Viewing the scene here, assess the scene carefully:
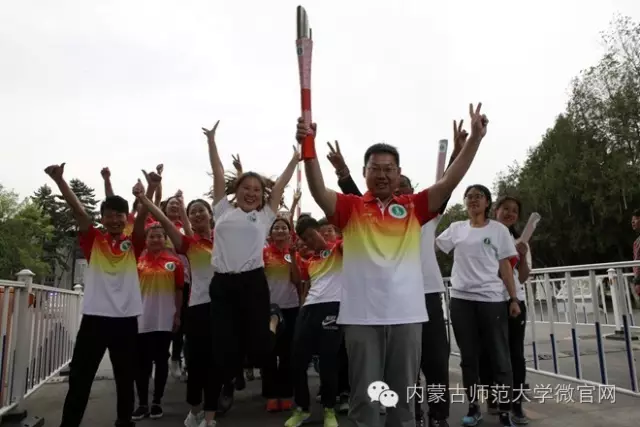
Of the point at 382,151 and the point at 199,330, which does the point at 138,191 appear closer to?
the point at 199,330

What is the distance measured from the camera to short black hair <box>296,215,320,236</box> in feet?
16.1

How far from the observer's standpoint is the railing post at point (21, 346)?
473 cm

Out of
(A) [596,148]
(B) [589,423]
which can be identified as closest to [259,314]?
(B) [589,423]

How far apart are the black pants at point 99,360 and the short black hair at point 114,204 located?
847 mm

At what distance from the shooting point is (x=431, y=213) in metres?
3.03

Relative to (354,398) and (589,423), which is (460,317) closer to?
(589,423)

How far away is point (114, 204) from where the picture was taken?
421cm

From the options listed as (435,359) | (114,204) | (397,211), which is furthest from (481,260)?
(114,204)

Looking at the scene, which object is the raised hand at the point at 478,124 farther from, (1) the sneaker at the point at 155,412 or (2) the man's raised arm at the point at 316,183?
(1) the sneaker at the point at 155,412

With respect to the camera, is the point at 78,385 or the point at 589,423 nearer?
the point at 78,385

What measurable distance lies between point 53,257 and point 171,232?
208 ft

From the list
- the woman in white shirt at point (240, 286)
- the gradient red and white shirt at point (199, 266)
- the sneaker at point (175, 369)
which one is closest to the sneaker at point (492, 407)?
the woman in white shirt at point (240, 286)

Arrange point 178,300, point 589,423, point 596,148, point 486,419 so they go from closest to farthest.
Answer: point 589,423 → point 486,419 → point 178,300 → point 596,148

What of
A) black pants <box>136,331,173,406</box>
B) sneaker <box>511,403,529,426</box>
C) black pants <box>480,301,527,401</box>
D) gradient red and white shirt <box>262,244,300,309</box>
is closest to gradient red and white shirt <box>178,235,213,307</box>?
black pants <box>136,331,173,406</box>
